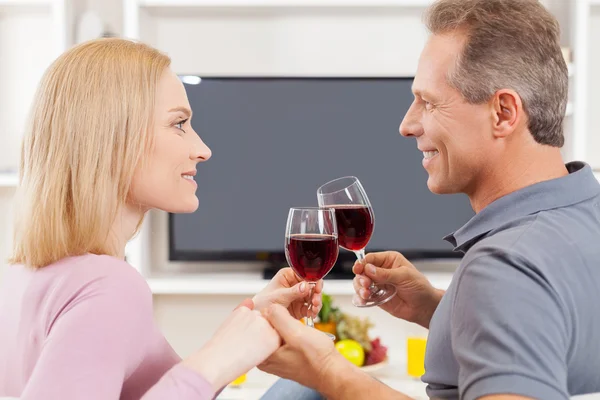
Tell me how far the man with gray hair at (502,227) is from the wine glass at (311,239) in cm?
23

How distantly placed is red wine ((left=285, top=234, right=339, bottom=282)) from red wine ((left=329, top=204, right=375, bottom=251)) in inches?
9.3

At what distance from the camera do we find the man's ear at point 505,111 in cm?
158

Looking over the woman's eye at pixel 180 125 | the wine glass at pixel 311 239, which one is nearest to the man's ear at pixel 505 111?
the wine glass at pixel 311 239

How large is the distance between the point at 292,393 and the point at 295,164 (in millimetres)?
2186

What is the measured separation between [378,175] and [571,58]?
1095 millimetres

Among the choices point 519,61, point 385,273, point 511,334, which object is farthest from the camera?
point 385,273

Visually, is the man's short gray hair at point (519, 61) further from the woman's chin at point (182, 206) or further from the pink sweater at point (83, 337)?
the pink sweater at point (83, 337)

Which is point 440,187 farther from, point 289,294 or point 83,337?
point 83,337

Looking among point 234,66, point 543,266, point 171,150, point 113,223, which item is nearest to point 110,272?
point 113,223

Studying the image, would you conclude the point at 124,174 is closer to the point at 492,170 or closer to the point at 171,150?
the point at 171,150

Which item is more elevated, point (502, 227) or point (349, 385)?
point (502, 227)

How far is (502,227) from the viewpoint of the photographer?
147cm

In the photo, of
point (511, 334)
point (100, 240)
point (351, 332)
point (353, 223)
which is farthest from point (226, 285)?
point (511, 334)

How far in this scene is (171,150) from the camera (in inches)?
Result: 65.6
